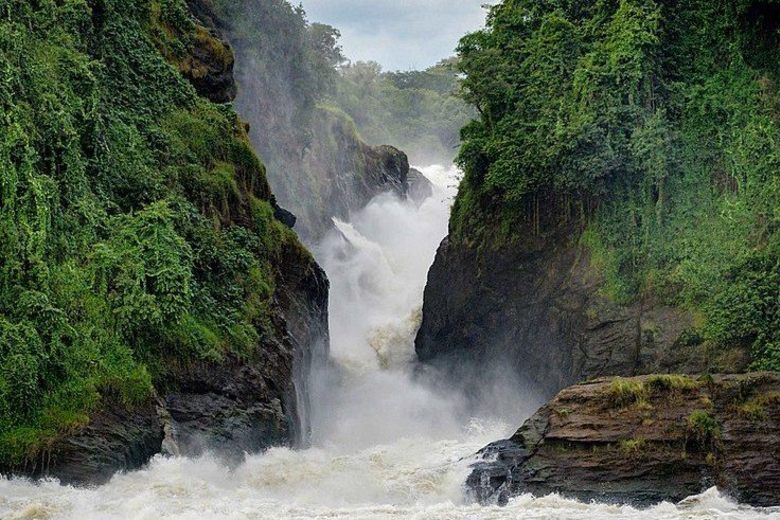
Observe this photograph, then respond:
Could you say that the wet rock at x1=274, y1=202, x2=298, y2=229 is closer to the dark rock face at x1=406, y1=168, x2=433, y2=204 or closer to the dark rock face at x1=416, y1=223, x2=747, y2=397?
the dark rock face at x1=416, y1=223, x2=747, y2=397

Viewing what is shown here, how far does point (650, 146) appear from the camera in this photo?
897 inches

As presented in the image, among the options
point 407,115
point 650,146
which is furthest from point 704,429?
point 407,115

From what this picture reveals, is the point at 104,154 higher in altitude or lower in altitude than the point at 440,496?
higher

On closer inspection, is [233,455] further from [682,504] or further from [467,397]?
[467,397]

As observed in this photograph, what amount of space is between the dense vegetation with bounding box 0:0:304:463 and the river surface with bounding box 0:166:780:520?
2058 mm

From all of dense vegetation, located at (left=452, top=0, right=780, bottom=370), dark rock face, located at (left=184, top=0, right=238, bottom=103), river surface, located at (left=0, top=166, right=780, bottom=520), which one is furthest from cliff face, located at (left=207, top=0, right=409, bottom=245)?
dense vegetation, located at (left=452, top=0, right=780, bottom=370)

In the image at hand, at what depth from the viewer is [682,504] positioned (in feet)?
47.2

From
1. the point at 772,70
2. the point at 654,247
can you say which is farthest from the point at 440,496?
the point at 772,70

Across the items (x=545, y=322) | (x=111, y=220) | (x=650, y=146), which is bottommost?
(x=545, y=322)

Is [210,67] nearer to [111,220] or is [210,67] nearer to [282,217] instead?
[282,217]

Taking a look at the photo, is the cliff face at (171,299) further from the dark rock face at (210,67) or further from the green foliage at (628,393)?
the green foliage at (628,393)

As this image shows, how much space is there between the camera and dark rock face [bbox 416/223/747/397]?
21281 mm

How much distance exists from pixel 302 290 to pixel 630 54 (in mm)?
11993

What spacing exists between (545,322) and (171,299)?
12187 millimetres
